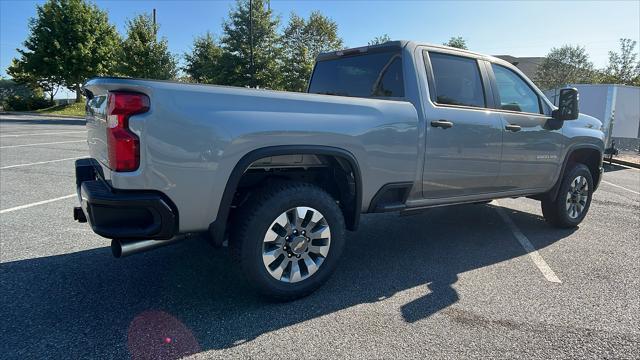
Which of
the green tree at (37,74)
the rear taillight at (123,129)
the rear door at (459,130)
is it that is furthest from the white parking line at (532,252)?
the green tree at (37,74)

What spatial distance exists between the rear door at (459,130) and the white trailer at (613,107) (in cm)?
1123

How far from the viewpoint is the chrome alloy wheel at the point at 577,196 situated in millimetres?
5285

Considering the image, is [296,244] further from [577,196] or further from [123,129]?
[577,196]

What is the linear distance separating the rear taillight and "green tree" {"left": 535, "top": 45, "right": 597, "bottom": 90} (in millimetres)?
39175

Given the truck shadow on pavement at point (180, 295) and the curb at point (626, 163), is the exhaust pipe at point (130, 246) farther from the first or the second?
the curb at point (626, 163)

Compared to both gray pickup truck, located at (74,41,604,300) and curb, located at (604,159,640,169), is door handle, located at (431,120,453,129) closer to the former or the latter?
gray pickup truck, located at (74,41,604,300)

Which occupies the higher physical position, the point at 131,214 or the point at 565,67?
the point at 565,67

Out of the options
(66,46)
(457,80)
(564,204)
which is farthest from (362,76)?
(66,46)

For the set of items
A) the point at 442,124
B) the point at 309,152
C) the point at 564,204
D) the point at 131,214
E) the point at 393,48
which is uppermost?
the point at 393,48

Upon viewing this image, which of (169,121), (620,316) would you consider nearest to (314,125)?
(169,121)

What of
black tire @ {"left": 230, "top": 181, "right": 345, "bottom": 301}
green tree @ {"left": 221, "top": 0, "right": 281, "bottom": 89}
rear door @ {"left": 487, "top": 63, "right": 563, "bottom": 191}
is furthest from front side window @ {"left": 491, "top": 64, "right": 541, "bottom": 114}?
green tree @ {"left": 221, "top": 0, "right": 281, "bottom": 89}

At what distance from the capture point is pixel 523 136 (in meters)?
4.45

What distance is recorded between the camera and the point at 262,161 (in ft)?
9.91

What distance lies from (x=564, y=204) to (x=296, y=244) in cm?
378
